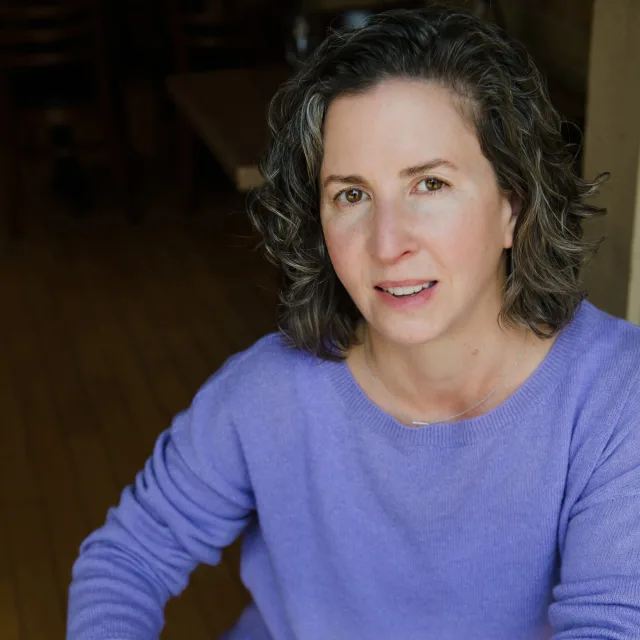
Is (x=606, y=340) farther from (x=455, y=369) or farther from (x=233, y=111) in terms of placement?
(x=233, y=111)

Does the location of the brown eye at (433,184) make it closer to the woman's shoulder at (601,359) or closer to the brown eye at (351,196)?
the brown eye at (351,196)

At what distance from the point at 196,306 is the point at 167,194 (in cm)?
128

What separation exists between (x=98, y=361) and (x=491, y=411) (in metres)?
2.51

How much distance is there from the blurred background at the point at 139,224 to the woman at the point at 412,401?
1.35 feet

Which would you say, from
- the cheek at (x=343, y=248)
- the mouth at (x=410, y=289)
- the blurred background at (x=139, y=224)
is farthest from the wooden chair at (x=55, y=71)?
the mouth at (x=410, y=289)

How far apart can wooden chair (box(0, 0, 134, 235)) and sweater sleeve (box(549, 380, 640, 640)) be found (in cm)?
356

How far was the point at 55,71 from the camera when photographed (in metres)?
4.80

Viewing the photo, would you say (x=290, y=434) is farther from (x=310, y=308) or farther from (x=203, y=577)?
(x=203, y=577)

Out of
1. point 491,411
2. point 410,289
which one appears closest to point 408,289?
point 410,289

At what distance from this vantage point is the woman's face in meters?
1.23

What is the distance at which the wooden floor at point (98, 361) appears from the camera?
8.65 ft

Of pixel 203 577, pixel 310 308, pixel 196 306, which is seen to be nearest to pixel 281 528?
pixel 310 308

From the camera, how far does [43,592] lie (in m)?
2.61

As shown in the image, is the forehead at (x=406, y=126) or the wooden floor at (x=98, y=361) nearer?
the forehead at (x=406, y=126)
